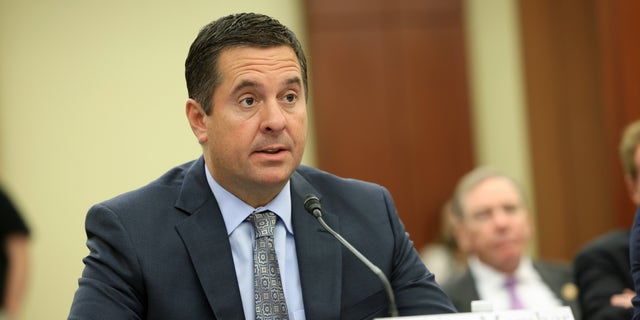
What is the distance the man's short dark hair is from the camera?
2262 mm

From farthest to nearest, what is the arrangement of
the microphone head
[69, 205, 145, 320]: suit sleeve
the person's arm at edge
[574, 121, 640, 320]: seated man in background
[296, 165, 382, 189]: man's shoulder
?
the person's arm at edge
[574, 121, 640, 320]: seated man in background
[296, 165, 382, 189]: man's shoulder
the microphone head
[69, 205, 145, 320]: suit sleeve

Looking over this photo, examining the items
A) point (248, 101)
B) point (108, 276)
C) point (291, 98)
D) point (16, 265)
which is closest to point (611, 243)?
point (291, 98)

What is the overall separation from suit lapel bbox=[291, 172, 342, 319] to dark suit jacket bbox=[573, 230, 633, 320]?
134 cm

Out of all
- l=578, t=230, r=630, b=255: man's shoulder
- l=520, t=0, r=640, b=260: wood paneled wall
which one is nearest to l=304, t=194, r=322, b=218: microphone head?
l=578, t=230, r=630, b=255: man's shoulder

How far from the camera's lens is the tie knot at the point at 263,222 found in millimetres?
2303

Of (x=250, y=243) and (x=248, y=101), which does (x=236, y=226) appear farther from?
(x=248, y=101)

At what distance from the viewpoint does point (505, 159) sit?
20.3ft

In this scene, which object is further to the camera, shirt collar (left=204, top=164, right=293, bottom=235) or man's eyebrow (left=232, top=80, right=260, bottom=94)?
shirt collar (left=204, top=164, right=293, bottom=235)

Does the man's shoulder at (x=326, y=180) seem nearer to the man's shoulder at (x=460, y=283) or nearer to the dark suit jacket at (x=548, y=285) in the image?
the dark suit jacket at (x=548, y=285)

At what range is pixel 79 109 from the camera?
18.6 ft

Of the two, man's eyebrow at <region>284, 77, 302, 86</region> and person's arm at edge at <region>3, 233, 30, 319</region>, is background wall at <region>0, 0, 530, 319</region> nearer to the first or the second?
person's arm at edge at <region>3, 233, 30, 319</region>

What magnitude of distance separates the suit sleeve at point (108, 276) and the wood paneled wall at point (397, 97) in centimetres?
380

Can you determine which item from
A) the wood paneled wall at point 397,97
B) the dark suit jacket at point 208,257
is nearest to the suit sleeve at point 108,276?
the dark suit jacket at point 208,257

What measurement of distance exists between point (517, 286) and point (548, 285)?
0.43 ft
